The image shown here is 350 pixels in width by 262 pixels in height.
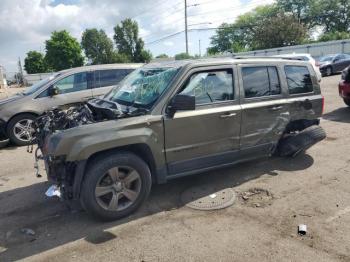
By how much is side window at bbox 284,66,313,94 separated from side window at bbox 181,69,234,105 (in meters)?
1.29

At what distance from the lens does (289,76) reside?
19.0 feet

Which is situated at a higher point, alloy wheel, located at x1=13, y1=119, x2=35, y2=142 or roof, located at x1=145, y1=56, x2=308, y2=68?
roof, located at x1=145, y1=56, x2=308, y2=68

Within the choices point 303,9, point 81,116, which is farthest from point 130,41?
point 81,116

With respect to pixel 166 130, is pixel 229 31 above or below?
above

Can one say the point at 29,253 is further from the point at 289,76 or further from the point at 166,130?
the point at 289,76

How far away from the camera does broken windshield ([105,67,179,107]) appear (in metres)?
4.71

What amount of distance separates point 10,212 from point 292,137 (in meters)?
4.56

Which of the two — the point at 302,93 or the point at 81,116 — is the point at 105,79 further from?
the point at 302,93

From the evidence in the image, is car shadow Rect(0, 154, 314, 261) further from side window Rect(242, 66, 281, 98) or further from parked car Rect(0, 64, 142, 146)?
parked car Rect(0, 64, 142, 146)

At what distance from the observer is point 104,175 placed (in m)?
4.18

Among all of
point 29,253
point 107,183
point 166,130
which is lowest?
point 29,253

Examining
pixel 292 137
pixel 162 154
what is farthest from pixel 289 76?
pixel 162 154

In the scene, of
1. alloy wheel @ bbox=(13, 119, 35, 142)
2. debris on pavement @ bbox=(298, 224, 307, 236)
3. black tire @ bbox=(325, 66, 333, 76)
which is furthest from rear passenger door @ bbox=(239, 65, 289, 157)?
black tire @ bbox=(325, 66, 333, 76)

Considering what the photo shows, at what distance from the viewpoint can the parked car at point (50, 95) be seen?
8422mm
